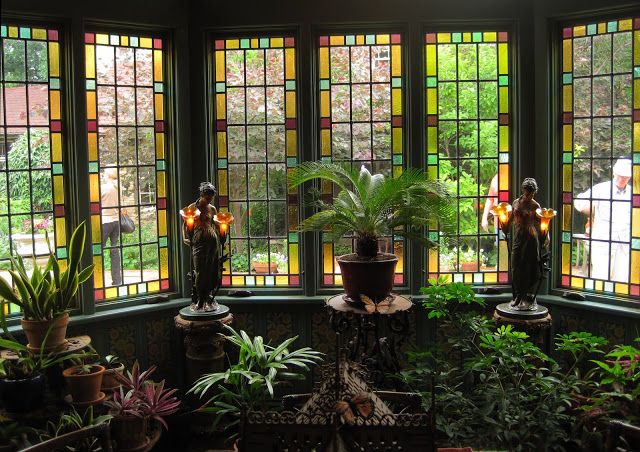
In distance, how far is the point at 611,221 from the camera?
5875 millimetres

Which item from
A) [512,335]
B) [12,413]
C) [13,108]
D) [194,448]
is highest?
[13,108]

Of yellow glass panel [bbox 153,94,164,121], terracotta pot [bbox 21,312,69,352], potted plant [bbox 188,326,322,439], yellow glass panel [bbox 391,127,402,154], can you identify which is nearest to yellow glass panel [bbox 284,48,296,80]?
yellow glass panel [bbox 391,127,402,154]

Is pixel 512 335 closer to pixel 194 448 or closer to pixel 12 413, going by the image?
pixel 194 448

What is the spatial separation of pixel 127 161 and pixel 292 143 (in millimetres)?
1324

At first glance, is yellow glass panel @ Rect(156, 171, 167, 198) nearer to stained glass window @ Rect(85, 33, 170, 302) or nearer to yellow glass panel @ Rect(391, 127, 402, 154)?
stained glass window @ Rect(85, 33, 170, 302)

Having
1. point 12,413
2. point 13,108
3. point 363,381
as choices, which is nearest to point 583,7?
point 363,381

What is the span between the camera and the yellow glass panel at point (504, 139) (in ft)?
20.7

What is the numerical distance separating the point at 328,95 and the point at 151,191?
163 centimetres

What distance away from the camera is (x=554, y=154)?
20.2ft

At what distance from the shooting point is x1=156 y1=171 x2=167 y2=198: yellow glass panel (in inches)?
249

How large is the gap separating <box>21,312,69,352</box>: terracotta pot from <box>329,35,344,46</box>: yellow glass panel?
297cm

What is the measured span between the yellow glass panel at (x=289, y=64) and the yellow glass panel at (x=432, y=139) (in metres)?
1.18

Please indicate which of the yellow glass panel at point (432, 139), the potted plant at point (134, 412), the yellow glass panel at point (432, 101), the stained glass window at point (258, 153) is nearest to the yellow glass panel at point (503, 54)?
the yellow glass panel at point (432, 101)

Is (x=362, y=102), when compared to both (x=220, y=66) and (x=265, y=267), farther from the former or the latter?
(x=265, y=267)
